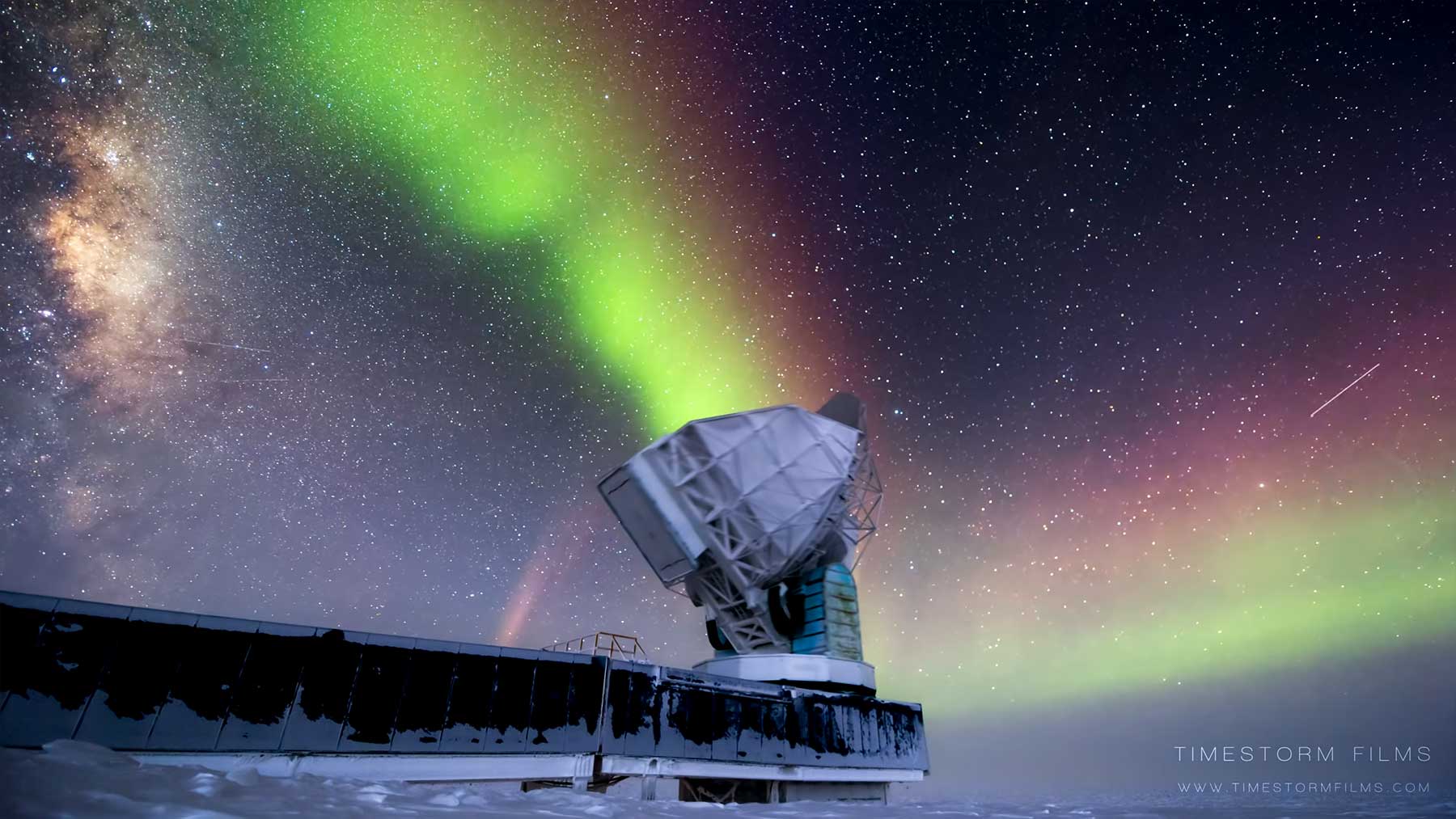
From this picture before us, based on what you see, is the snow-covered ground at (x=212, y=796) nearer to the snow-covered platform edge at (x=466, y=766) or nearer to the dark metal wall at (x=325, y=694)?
the snow-covered platform edge at (x=466, y=766)

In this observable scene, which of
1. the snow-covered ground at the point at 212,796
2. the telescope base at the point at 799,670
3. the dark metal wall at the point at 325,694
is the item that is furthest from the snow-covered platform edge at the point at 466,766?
the snow-covered ground at the point at 212,796

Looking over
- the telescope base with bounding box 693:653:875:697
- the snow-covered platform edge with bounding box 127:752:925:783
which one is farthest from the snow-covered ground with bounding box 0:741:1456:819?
the telescope base with bounding box 693:653:875:697

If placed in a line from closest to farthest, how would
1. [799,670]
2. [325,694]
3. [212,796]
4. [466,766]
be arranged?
[212,796], [325,694], [466,766], [799,670]

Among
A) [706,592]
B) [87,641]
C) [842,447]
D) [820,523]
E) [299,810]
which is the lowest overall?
[299,810]

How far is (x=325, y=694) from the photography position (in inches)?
661

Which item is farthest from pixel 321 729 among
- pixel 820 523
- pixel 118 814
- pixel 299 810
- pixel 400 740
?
pixel 820 523

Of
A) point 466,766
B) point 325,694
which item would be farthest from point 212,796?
point 466,766

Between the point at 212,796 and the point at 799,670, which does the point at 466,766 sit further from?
the point at 799,670

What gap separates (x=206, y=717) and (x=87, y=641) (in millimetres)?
2800

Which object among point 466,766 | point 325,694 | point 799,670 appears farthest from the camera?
point 799,670

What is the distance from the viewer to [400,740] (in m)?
17.5

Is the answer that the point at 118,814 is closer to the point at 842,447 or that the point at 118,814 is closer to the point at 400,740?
→ the point at 400,740

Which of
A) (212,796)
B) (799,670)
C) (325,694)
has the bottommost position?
(212,796)

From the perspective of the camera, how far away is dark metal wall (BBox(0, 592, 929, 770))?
14148 millimetres
